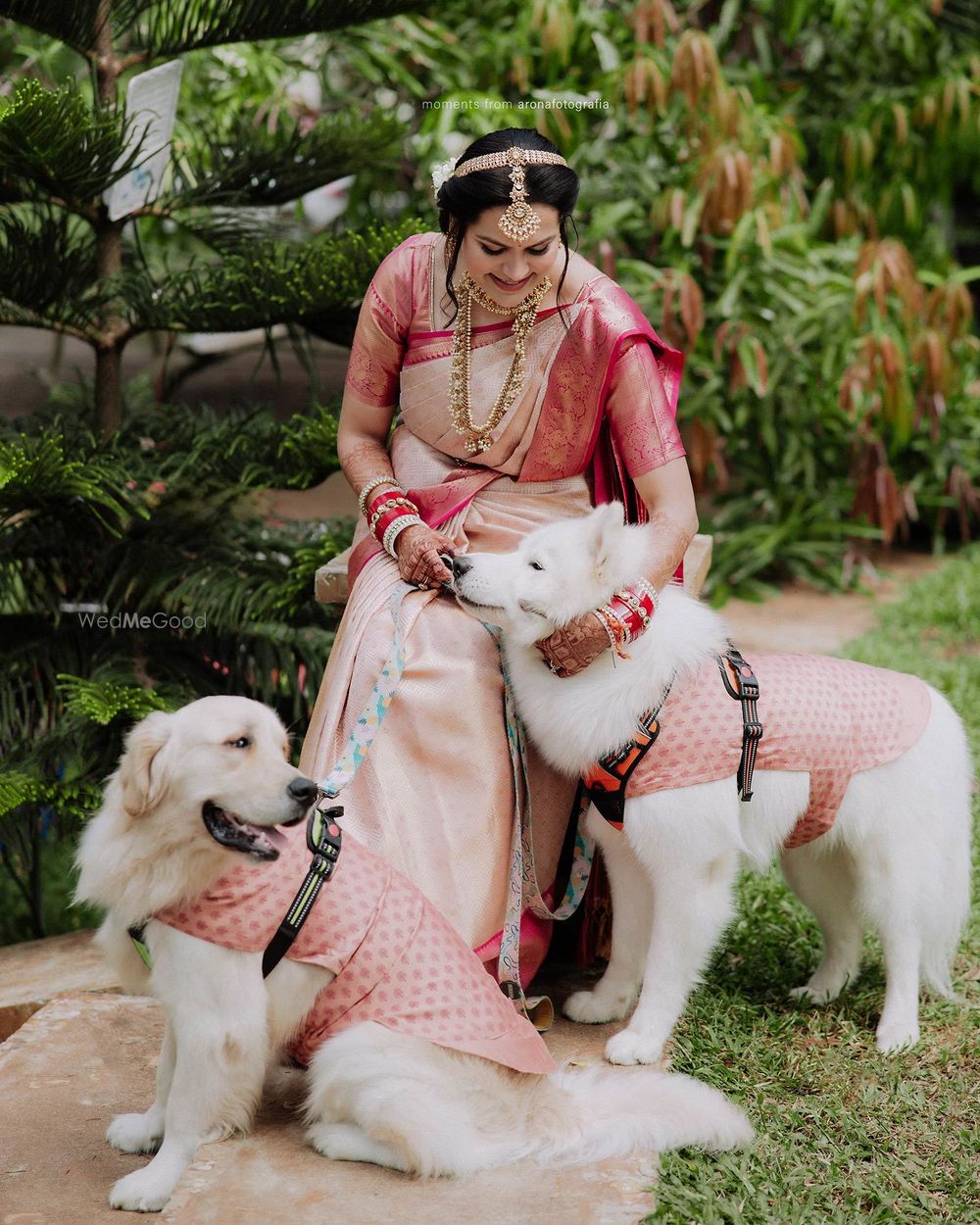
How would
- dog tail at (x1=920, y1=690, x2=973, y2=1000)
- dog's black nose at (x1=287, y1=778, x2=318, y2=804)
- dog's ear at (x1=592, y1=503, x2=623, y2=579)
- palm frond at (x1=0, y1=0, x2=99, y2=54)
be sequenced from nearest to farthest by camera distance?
1. dog's black nose at (x1=287, y1=778, x2=318, y2=804)
2. dog's ear at (x1=592, y1=503, x2=623, y2=579)
3. dog tail at (x1=920, y1=690, x2=973, y2=1000)
4. palm frond at (x1=0, y1=0, x2=99, y2=54)

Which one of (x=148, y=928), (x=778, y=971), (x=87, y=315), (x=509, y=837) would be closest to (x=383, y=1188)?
(x=148, y=928)

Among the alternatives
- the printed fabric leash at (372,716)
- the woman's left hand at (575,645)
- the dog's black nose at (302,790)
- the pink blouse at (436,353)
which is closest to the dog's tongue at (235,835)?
the dog's black nose at (302,790)

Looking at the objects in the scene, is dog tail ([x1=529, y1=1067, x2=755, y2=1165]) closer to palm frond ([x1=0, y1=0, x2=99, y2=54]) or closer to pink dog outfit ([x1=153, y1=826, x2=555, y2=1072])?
pink dog outfit ([x1=153, y1=826, x2=555, y2=1072])

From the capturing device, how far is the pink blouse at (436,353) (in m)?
2.86

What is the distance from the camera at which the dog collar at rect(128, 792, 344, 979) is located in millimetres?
2209

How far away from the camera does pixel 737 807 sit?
8.76ft

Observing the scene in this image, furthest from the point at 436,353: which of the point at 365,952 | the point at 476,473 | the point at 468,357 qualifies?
the point at 365,952

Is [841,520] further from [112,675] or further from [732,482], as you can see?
[112,675]

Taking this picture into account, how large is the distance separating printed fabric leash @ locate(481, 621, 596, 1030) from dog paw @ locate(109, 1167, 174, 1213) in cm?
80

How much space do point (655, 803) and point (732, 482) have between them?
16.4 feet

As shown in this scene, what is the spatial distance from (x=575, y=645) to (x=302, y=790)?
28.5 inches

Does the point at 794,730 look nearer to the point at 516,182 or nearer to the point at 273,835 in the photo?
the point at 273,835

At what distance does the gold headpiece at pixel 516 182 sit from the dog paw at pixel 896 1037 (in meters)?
1.90

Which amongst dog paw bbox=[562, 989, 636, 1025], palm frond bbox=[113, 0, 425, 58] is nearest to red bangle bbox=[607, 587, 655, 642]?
dog paw bbox=[562, 989, 636, 1025]
